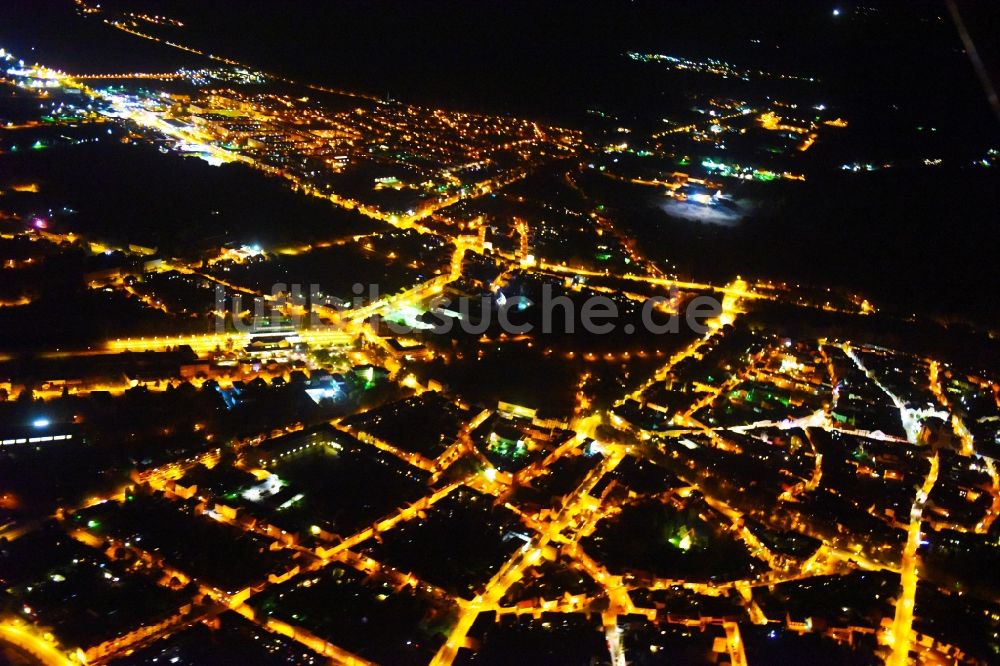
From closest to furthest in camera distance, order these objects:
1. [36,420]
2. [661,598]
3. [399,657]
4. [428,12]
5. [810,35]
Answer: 1. [399,657]
2. [661,598]
3. [36,420]
4. [810,35]
5. [428,12]

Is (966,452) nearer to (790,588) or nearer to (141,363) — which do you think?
(790,588)

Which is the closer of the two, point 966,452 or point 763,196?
point 966,452

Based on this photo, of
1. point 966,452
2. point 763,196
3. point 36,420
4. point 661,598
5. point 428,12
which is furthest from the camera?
point 428,12

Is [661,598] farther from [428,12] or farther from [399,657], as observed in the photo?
[428,12]

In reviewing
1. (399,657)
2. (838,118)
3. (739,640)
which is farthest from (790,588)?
(838,118)

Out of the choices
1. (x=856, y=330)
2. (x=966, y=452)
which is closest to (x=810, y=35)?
(x=856, y=330)

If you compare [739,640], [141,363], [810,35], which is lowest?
[739,640]

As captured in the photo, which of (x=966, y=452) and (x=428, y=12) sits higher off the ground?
(x=428, y=12)
